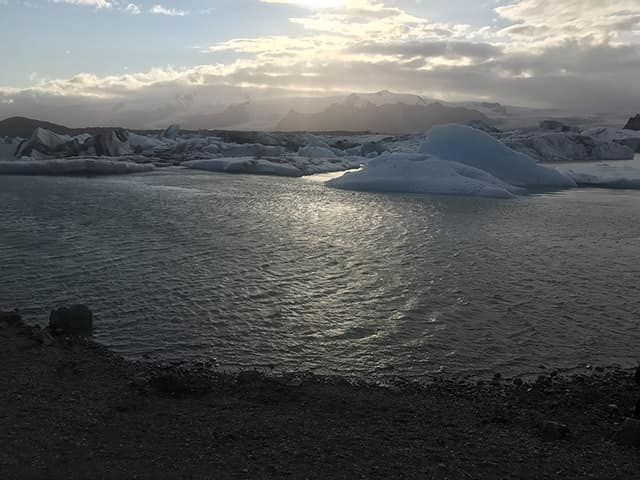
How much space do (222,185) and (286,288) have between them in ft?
54.7

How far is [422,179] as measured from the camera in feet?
70.5

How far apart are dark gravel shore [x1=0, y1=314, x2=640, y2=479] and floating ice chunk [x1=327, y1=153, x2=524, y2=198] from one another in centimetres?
1581

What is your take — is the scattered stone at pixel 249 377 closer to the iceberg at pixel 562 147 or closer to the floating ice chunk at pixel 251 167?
the floating ice chunk at pixel 251 167

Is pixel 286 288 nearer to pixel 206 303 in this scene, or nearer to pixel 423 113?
pixel 206 303

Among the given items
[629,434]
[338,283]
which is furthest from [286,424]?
[338,283]

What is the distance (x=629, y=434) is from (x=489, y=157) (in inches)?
884

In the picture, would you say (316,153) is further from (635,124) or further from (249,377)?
(635,124)

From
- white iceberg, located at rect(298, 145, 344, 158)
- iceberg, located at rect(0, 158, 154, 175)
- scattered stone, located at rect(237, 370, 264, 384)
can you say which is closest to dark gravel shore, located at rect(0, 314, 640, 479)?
scattered stone, located at rect(237, 370, 264, 384)

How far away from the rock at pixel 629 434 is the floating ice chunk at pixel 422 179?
1670 cm

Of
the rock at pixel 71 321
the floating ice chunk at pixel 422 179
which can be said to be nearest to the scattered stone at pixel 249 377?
the rock at pixel 71 321

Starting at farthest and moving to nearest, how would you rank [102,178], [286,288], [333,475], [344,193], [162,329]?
1. [102,178]
2. [344,193]
3. [286,288]
4. [162,329]
5. [333,475]

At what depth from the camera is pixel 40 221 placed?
13570 millimetres

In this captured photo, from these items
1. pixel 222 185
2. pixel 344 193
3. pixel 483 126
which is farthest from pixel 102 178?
pixel 483 126

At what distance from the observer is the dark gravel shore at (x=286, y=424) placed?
150 inches
